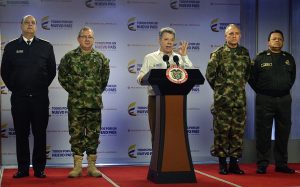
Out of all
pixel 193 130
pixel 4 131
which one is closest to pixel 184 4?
pixel 193 130

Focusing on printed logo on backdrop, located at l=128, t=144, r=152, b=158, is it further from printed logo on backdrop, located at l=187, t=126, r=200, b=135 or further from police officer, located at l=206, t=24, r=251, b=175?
police officer, located at l=206, t=24, r=251, b=175

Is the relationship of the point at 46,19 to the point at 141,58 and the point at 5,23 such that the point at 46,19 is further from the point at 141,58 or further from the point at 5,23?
the point at 141,58

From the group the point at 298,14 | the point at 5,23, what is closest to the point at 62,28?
the point at 5,23

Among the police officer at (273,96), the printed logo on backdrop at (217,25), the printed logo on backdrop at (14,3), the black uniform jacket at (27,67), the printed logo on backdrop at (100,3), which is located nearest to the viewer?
the black uniform jacket at (27,67)

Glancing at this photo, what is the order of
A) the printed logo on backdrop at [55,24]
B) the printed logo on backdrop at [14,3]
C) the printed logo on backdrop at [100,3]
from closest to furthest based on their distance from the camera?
the printed logo on backdrop at [14,3] < the printed logo on backdrop at [55,24] < the printed logo on backdrop at [100,3]

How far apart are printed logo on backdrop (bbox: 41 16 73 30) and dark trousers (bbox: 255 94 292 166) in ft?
8.45

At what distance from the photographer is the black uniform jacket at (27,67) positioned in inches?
211

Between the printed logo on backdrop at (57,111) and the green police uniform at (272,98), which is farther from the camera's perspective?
the printed logo on backdrop at (57,111)

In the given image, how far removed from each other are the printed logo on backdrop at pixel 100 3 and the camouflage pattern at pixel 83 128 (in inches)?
71.8

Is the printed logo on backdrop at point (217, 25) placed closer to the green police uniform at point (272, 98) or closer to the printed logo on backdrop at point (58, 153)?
the green police uniform at point (272, 98)

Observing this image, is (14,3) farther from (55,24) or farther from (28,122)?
(28,122)

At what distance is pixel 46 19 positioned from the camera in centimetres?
660

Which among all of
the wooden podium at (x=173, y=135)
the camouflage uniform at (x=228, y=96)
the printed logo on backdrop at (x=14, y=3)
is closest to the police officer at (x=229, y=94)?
the camouflage uniform at (x=228, y=96)

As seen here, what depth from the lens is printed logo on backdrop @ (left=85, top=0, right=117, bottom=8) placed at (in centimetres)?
673
